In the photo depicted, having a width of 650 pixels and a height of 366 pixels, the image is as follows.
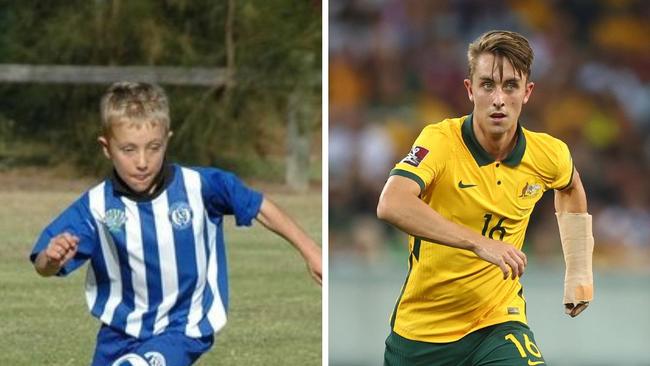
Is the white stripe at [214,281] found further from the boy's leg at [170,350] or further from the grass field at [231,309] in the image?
the grass field at [231,309]

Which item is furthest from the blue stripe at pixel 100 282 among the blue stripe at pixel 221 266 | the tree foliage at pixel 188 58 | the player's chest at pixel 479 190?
the tree foliage at pixel 188 58

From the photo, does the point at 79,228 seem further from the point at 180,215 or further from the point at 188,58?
the point at 188,58

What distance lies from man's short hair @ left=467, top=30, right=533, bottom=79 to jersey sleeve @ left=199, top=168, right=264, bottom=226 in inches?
35.4

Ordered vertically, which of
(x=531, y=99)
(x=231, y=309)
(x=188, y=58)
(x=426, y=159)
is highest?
(x=188, y=58)

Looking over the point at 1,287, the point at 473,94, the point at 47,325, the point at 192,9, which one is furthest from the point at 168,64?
the point at 473,94

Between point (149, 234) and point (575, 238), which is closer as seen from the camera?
point (149, 234)

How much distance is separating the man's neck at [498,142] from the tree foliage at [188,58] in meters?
8.93

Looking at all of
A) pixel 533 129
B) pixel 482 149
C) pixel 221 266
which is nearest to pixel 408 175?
pixel 482 149

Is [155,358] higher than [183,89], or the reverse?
[183,89]

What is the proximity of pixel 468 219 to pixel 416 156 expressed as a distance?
0.33 metres

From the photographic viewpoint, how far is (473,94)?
466cm

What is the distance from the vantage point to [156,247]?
4609 millimetres

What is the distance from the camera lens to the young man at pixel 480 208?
15.0 ft

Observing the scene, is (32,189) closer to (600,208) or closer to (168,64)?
(168,64)
